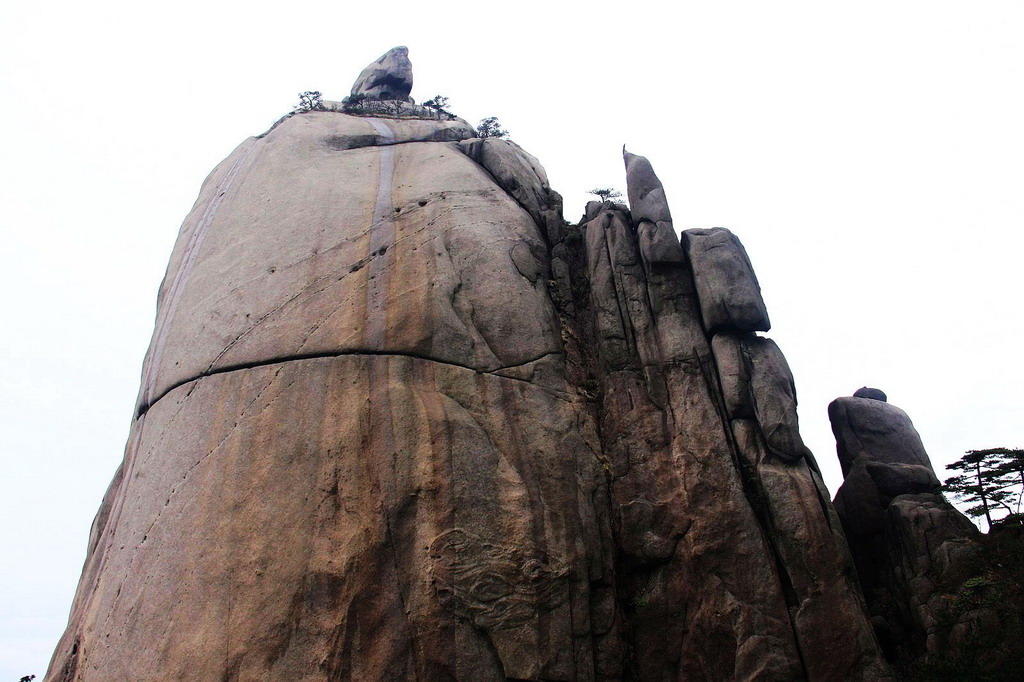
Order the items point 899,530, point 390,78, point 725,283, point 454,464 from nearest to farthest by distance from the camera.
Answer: point 454,464 < point 899,530 < point 725,283 < point 390,78

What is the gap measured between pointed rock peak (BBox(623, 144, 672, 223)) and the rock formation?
3.7 inches

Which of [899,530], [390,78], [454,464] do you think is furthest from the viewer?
[390,78]

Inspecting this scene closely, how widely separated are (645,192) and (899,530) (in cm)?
925

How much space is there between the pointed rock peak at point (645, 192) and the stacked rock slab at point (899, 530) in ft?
21.9

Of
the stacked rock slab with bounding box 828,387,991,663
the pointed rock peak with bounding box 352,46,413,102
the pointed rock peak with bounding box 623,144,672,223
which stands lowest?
the stacked rock slab with bounding box 828,387,991,663

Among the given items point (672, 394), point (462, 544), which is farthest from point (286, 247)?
point (672, 394)

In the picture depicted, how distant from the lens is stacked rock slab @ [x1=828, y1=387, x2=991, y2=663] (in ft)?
46.5

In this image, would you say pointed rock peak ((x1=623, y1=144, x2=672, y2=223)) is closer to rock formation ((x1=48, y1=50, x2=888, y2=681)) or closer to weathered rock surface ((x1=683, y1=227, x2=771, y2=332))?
rock formation ((x1=48, y1=50, x2=888, y2=681))

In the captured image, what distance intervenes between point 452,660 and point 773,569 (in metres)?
6.00

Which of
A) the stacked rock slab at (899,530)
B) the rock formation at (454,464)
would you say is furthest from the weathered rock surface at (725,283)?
the stacked rock slab at (899,530)

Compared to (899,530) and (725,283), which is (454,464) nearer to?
(725,283)

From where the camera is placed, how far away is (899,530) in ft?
50.9

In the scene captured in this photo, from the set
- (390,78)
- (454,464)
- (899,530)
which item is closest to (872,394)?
(899,530)

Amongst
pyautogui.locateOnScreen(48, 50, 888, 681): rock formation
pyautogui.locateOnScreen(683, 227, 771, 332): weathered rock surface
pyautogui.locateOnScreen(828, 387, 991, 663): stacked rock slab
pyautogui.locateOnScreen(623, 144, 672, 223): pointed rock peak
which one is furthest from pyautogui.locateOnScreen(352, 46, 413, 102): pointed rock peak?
pyautogui.locateOnScreen(828, 387, 991, 663): stacked rock slab
